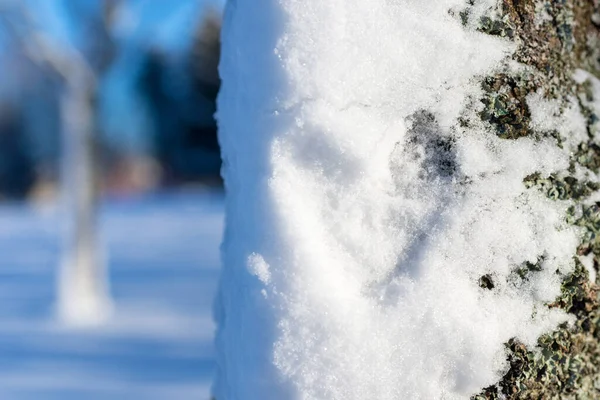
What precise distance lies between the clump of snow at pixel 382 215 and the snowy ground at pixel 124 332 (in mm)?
3331

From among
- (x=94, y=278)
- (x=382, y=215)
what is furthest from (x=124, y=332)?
(x=382, y=215)

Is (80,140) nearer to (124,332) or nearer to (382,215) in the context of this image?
(124,332)

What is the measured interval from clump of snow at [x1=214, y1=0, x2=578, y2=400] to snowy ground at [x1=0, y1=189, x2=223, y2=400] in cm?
333

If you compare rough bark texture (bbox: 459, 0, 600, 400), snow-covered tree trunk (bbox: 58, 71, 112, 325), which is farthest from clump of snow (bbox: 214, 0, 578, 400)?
snow-covered tree trunk (bbox: 58, 71, 112, 325)

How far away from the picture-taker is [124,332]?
6016mm

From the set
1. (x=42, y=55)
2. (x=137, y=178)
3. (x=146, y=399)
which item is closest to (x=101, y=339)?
(x=146, y=399)

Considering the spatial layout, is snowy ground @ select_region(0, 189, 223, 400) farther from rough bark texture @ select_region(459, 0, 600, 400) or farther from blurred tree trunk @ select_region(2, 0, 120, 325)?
rough bark texture @ select_region(459, 0, 600, 400)

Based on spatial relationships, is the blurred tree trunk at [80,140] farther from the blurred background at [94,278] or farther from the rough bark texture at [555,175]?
the rough bark texture at [555,175]

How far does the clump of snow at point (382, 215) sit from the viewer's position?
27.4 inches

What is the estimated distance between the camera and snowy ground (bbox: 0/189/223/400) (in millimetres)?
4359

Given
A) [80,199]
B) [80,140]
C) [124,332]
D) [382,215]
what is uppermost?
[80,140]

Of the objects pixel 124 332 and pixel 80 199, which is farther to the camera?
pixel 80 199

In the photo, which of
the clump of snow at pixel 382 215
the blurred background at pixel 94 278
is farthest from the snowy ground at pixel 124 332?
the clump of snow at pixel 382 215

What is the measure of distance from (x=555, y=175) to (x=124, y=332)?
5661mm
